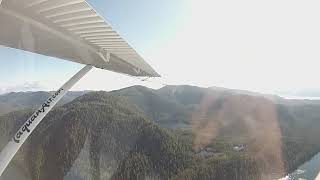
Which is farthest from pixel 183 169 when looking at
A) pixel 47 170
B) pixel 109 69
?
pixel 109 69

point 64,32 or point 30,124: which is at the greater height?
point 64,32

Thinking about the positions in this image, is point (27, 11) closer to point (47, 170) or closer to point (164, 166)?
point (164, 166)

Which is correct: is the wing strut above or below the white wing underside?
below

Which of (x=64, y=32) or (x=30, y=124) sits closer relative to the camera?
(x=64, y=32)

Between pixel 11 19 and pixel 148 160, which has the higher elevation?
pixel 11 19
